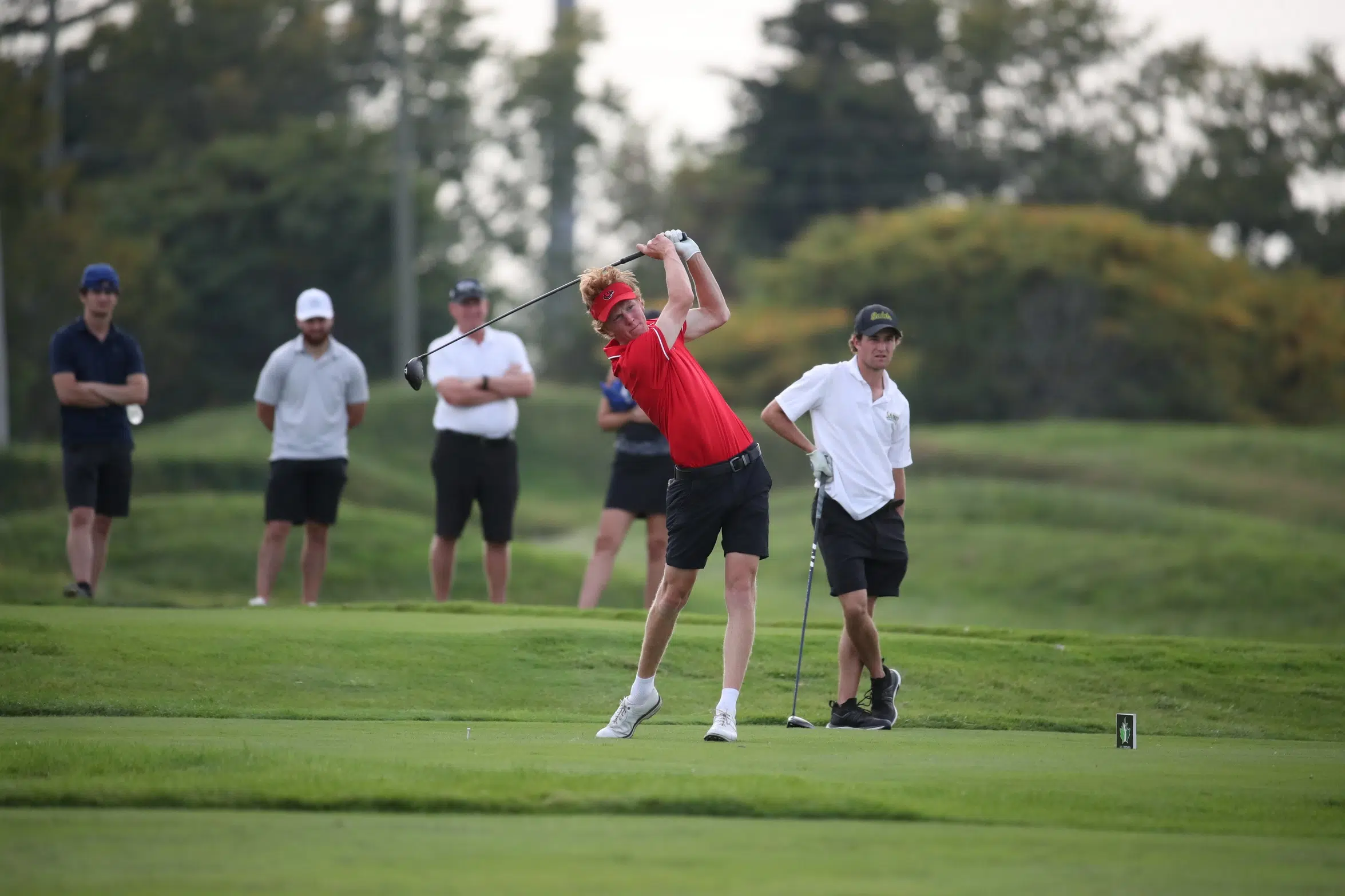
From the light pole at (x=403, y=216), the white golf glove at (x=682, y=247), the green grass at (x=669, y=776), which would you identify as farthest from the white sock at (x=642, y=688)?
the light pole at (x=403, y=216)

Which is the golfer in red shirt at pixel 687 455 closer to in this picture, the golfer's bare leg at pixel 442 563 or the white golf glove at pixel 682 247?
the white golf glove at pixel 682 247

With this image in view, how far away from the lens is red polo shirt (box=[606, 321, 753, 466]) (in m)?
8.14

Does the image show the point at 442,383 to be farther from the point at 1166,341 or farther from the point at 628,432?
the point at 1166,341

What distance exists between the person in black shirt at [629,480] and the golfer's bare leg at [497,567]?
2.12 feet

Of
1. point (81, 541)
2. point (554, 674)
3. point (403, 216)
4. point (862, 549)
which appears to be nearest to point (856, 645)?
point (862, 549)

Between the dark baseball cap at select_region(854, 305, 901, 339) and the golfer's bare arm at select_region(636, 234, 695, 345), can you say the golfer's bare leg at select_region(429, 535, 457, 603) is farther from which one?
the golfer's bare arm at select_region(636, 234, 695, 345)

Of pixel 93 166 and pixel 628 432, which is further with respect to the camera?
pixel 93 166

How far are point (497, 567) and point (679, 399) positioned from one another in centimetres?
593

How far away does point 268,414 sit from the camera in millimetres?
13422

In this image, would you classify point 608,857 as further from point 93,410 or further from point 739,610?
point 93,410

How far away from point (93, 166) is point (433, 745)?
5523 centimetres

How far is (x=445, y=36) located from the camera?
62719 millimetres

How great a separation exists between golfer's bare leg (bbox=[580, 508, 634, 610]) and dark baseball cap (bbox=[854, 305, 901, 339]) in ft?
13.7

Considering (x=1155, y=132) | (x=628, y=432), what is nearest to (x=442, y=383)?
(x=628, y=432)
